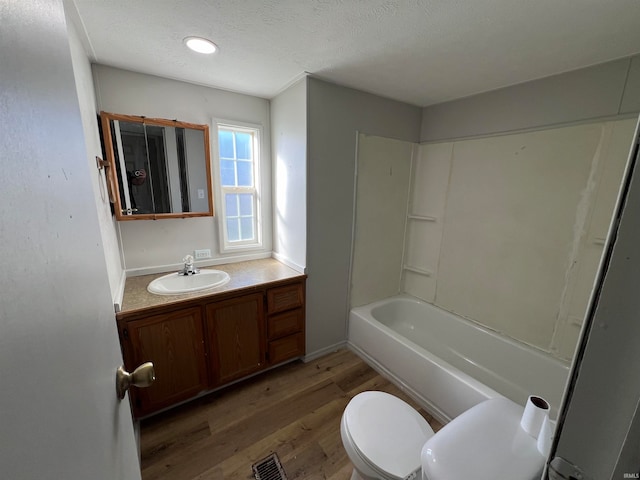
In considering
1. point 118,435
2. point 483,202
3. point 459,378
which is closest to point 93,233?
point 118,435

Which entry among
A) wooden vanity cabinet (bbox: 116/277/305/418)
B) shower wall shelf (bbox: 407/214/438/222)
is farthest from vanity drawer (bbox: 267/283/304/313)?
shower wall shelf (bbox: 407/214/438/222)

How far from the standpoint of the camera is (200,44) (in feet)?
4.65

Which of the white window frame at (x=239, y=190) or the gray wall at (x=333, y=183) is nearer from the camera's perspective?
the gray wall at (x=333, y=183)

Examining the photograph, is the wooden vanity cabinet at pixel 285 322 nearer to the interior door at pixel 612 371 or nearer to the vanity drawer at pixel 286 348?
the vanity drawer at pixel 286 348

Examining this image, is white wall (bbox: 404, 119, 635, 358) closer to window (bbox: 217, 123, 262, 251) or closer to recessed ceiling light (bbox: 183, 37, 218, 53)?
window (bbox: 217, 123, 262, 251)

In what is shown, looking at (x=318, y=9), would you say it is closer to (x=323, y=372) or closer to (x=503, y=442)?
(x=503, y=442)

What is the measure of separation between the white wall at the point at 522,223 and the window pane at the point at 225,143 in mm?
1803

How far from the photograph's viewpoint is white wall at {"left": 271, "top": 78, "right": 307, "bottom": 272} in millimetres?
1933

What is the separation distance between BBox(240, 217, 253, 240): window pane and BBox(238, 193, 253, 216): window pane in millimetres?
58

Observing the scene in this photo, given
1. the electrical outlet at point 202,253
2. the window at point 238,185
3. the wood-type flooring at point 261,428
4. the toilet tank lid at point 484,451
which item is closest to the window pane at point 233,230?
the window at point 238,185

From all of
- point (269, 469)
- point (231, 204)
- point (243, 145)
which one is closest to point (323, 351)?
point (269, 469)

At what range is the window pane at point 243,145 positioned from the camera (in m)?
2.24

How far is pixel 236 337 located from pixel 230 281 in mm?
Result: 419

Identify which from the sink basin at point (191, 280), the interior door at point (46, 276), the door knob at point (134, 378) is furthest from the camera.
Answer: the sink basin at point (191, 280)
